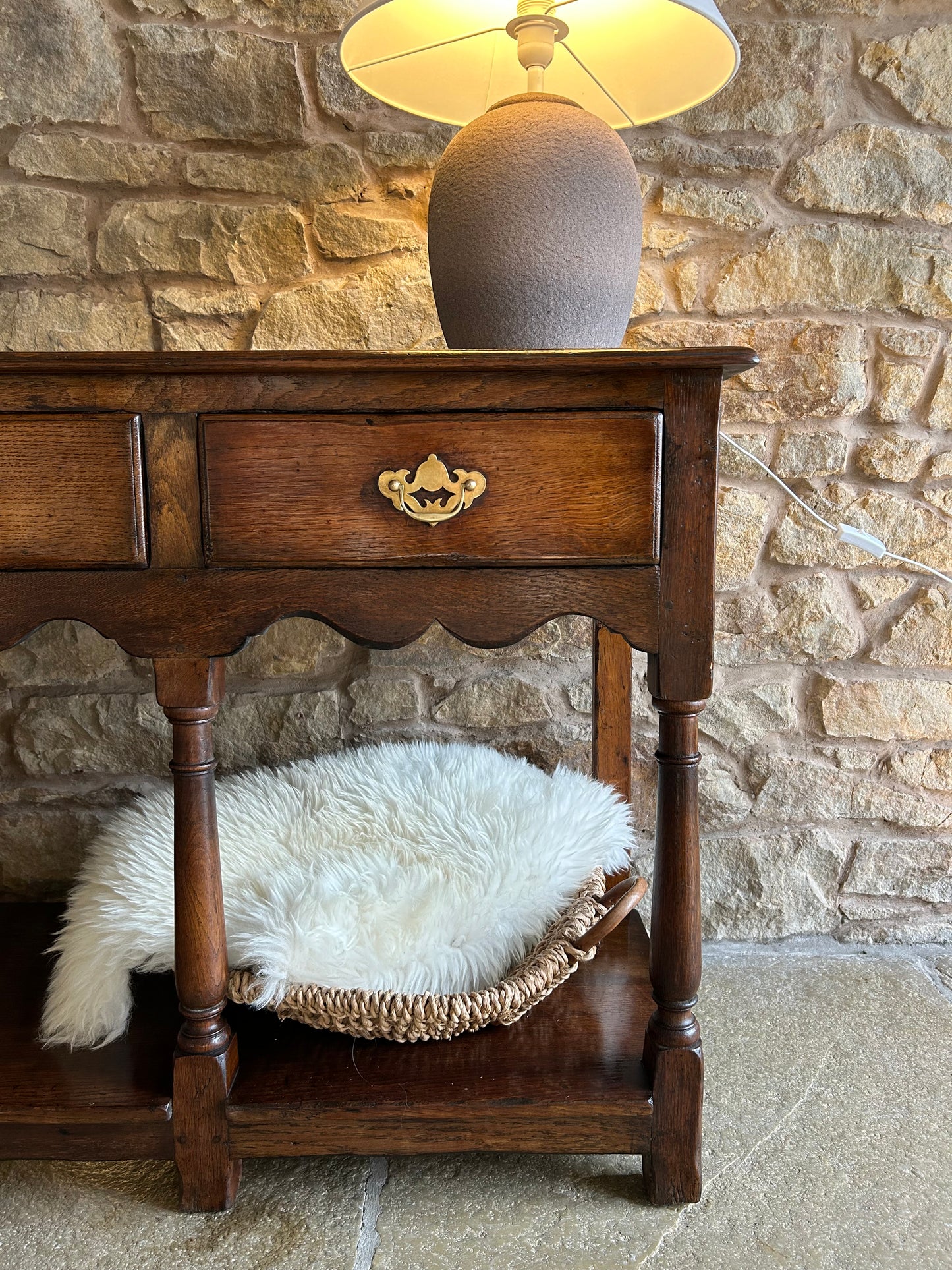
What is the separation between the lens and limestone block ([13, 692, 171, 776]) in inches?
51.6

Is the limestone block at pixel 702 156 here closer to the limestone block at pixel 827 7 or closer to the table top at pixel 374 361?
the limestone block at pixel 827 7

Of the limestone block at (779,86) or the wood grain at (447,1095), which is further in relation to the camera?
the limestone block at (779,86)

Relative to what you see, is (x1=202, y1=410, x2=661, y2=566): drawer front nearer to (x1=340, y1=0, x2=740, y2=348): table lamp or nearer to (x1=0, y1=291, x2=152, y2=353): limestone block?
(x1=340, y1=0, x2=740, y2=348): table lamp

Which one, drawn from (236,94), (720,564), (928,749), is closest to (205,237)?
(236,94)

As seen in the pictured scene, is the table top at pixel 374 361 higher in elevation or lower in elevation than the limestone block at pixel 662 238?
lower

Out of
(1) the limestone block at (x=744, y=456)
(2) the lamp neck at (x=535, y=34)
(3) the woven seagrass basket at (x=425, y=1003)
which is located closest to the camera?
(3) the woven seagrass basket at (x=425, y=1003)

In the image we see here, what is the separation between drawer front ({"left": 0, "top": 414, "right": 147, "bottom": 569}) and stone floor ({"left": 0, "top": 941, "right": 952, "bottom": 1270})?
24.6 inches

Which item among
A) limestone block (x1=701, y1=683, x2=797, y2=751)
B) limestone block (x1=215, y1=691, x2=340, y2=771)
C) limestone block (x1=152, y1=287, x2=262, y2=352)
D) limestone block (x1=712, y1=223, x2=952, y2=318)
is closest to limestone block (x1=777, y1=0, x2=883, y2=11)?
limestone block (x1=712, y1=223, x2=952, y2=318)

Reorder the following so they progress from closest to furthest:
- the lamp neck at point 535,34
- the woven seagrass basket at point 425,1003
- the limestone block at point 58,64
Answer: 1. the woven seagrass basket at point 425,1003
2. the lamp neck at point 535,34
3. the limestone block at point 58,64

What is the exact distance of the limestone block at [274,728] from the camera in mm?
1326

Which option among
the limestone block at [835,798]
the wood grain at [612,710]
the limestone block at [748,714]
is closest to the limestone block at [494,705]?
the wood grain at [612,710]

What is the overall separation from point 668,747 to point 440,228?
0.60 metres

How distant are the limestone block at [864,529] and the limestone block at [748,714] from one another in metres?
0.20

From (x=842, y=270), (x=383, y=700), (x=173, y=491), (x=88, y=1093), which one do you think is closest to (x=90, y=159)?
(x=173, y=491)
